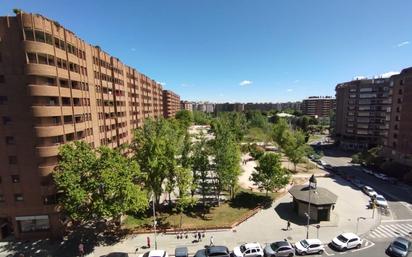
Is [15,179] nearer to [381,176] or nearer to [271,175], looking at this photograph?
[271,175]

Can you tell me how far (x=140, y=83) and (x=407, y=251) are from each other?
287 ft

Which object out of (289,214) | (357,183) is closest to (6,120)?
(289,214)

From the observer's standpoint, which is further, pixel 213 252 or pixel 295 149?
pixel 295 149

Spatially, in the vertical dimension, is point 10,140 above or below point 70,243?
above

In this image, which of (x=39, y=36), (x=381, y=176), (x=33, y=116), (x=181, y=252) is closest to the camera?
(x=181, y=252)

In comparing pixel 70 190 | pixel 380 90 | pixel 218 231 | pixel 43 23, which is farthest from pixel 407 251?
pixel 380 90

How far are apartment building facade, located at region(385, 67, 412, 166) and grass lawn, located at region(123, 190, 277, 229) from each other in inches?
1979

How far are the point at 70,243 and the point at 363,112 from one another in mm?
120919

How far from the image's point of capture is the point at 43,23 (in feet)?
114

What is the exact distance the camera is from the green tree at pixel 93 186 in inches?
1267

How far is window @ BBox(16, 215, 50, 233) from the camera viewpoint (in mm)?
36156

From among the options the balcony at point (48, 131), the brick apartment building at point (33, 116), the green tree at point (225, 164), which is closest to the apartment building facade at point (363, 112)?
the green tree at point (225, 164)

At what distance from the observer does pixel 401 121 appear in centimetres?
7238

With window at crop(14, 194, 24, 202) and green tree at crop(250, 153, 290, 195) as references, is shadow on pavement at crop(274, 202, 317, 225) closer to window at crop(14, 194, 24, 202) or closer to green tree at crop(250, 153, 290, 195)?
green tree at crop(250, 153, 290, 195)
